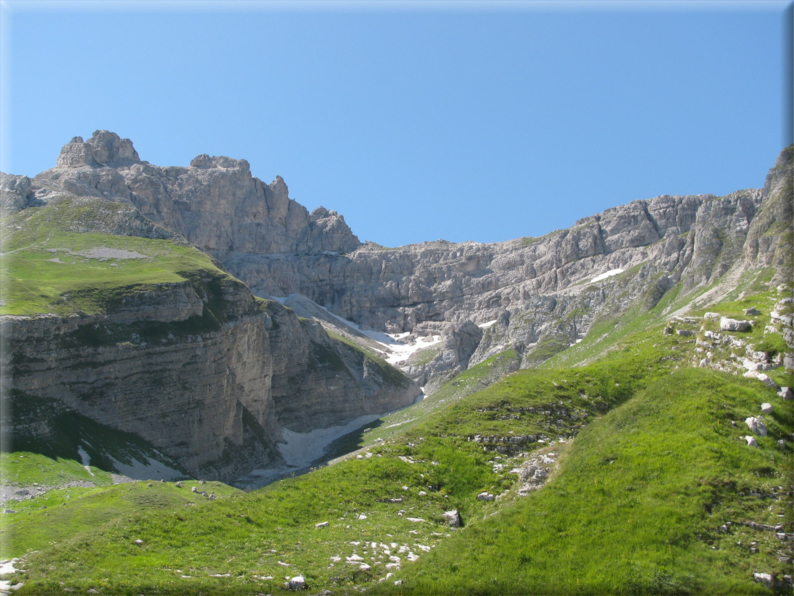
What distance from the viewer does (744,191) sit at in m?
157

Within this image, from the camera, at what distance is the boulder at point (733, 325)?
122 feet

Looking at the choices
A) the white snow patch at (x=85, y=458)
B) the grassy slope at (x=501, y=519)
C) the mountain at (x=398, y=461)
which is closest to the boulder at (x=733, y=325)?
the mountain at (x=398, y=461)

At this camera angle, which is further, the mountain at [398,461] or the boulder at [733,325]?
the boulder at [733,325]

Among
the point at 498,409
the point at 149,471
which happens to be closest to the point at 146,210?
the point at 149,471

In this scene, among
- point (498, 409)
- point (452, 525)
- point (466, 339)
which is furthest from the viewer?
point (466, 339)

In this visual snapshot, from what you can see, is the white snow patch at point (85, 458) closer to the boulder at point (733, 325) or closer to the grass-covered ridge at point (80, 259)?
the grass-covered ridge at point (80, 259)

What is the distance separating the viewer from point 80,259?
10506 cm

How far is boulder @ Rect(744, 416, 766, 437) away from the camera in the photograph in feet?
86.6

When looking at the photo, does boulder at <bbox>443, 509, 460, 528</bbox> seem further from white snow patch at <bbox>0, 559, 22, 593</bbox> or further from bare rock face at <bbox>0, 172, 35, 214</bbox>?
bare rock face at <bbox>0, 172, 35, 214</bbox>

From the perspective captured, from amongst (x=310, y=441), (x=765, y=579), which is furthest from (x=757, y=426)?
(x=310, y=441)

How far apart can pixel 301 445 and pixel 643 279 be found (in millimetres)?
82476

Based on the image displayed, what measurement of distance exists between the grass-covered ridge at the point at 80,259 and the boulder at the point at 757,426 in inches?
3010

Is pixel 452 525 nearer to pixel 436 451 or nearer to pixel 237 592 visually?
pixel 436 451

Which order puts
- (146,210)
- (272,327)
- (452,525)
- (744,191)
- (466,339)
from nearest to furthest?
1. (452,525)
2. (272,327)
3. (744,191)
4. (466,339)
5. (146,210)
